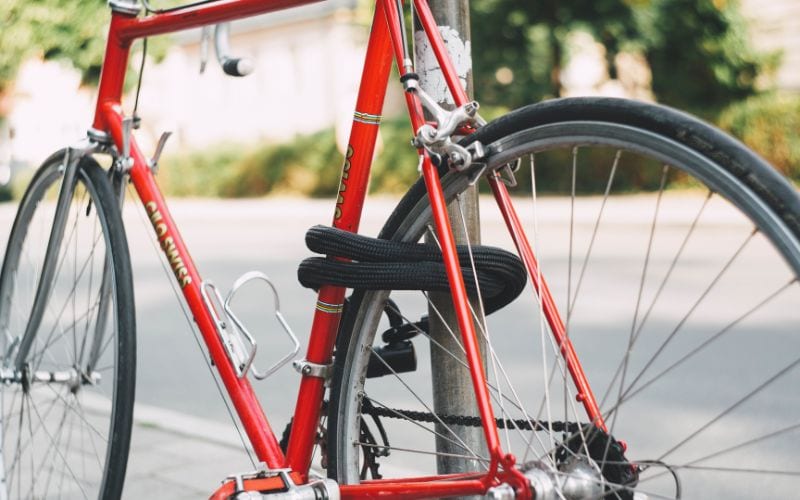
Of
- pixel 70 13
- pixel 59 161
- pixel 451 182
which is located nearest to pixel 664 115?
pixel 451 182

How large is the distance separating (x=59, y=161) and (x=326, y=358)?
1023 millimetres

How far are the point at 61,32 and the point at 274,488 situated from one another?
14.3 meters

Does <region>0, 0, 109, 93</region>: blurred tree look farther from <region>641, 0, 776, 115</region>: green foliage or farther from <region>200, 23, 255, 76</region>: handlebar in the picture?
<region>200, 23, 255, 76</region>: handlebar

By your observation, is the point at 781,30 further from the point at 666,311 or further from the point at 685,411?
the point at 685,411

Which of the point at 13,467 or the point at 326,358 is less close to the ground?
the point at 326,358

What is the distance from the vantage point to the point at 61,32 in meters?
14.9

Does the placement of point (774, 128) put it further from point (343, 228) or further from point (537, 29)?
point (343, 228)

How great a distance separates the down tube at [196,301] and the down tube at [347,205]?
8 centimetres

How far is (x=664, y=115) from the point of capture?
4.50 feet

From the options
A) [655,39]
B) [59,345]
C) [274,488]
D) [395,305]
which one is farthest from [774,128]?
[274,488]

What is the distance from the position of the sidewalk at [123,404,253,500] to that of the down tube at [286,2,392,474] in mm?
1242

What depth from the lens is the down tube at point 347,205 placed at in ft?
6.38

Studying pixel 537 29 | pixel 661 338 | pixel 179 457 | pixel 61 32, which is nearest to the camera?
pixel 179 457

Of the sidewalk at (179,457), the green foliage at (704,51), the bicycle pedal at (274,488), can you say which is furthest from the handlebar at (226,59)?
the green foliage at (704,51)
